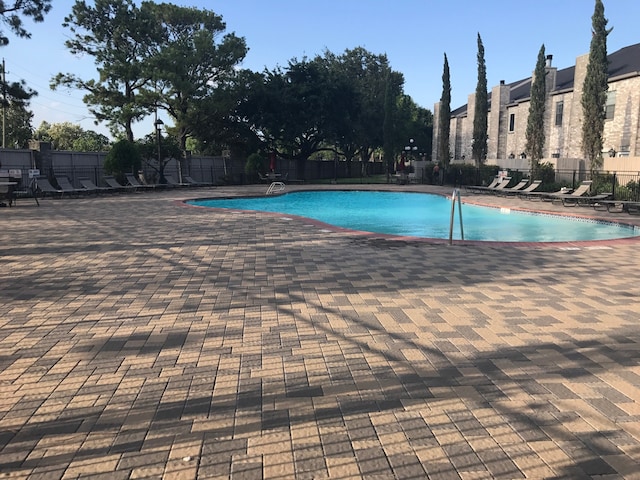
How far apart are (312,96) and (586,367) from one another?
37.9 m

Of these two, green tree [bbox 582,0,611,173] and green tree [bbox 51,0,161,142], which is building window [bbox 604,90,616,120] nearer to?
green tree [bbox 582,0,611,173]

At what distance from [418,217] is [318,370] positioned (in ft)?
56.2

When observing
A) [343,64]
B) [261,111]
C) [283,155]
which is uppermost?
[343,64]

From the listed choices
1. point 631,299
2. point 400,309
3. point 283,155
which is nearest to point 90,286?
point 400,309

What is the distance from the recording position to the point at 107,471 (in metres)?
2.43

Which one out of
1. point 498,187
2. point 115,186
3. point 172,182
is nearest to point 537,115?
point 498,187

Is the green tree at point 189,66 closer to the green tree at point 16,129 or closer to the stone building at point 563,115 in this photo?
the stone building at point 563,115

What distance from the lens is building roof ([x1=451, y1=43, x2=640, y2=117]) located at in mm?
31766

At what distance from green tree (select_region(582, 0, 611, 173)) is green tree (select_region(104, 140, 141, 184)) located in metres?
24.1

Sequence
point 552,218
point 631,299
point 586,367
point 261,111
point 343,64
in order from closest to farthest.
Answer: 1. point 586,367
2. point 631,299
3. point 552,218
4. point 261,111
5. point 343,64

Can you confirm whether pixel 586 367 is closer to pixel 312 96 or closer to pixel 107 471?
pixel 107 471

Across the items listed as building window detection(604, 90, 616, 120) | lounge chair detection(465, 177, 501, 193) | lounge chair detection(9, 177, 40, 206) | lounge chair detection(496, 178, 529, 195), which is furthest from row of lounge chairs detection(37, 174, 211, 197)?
building window detection(604, 90, 616, 120)

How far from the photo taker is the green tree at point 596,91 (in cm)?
2369

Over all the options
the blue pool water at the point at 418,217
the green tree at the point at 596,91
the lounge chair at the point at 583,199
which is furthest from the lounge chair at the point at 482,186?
the lounge chair at the point at 583,199
